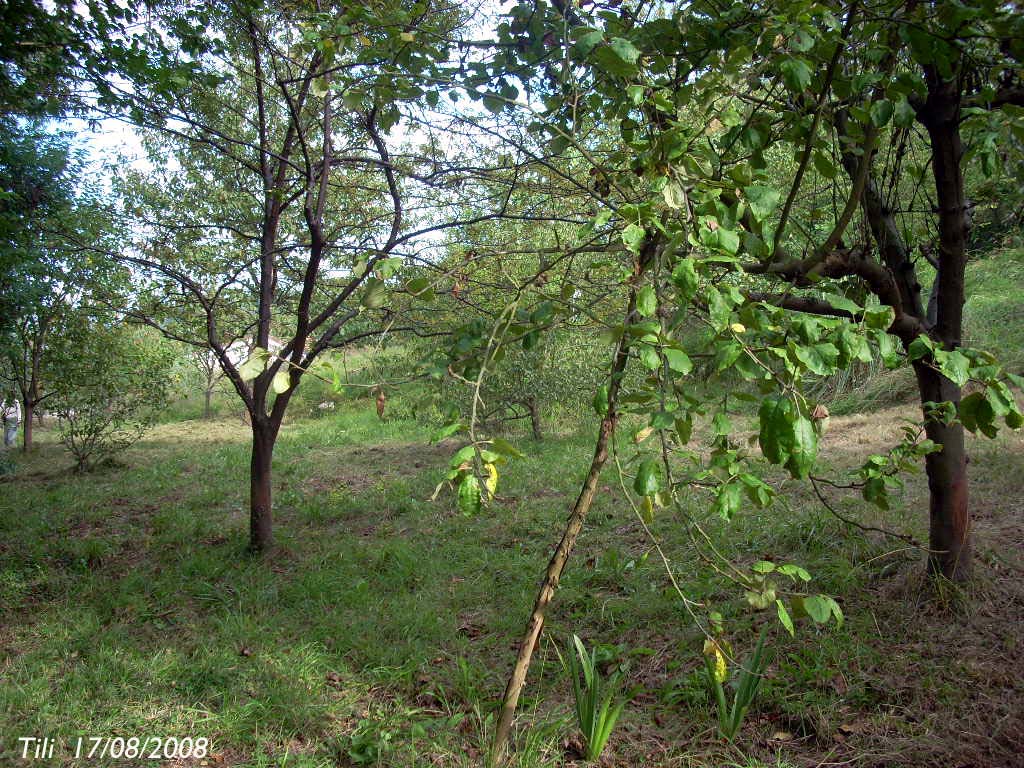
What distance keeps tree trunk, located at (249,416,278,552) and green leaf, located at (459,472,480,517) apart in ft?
11.9

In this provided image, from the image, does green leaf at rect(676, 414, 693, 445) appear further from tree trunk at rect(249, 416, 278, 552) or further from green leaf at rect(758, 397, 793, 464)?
tree trunk at rect(249, 416, 278, 552)

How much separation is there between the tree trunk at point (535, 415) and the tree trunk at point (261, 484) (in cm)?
401

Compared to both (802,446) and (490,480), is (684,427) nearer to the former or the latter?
(802,446)

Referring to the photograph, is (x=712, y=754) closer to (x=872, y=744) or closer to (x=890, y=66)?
(x=872, y=744)

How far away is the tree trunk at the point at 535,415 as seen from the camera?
26.8ft

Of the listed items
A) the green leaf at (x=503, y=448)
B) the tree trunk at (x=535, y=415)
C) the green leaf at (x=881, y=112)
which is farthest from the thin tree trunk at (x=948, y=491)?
the tree trunk at (x=535, y=415)

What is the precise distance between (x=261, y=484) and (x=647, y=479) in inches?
152

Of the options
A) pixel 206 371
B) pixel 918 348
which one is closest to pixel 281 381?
pixel 918 348

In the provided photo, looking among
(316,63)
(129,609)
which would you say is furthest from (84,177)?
(129,609)

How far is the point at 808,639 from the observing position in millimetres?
2801

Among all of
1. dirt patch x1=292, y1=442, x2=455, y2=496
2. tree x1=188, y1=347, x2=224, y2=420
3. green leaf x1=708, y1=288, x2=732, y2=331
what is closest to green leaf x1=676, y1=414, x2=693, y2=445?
green leaf x1=708, y1=288, x2=732, y2=331

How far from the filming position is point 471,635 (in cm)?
335

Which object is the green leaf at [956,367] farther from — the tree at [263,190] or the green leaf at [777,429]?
the tree at [263,190]

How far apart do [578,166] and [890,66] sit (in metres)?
2.42
